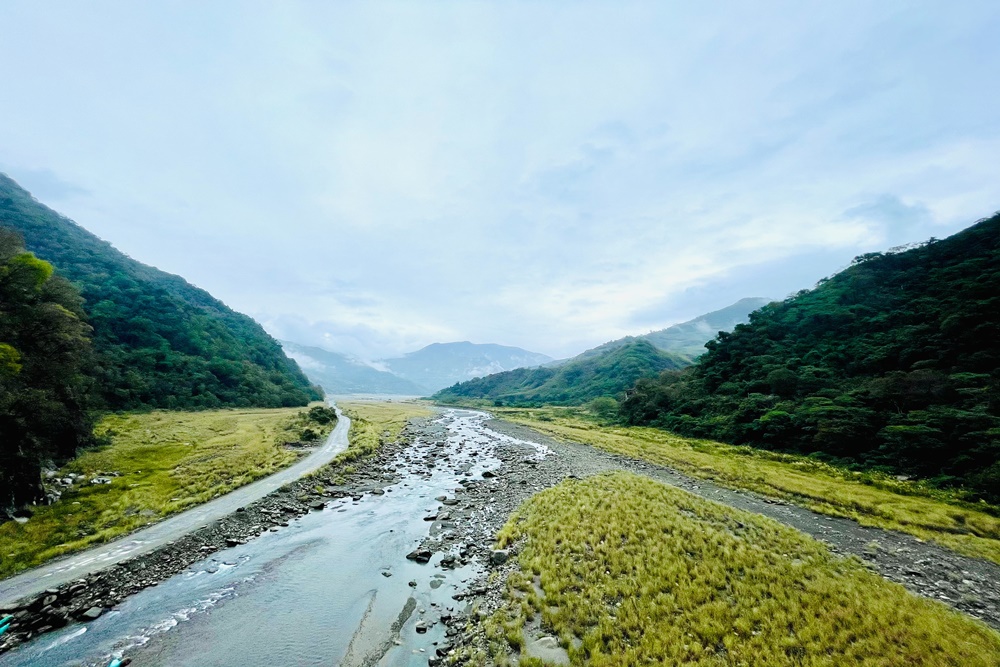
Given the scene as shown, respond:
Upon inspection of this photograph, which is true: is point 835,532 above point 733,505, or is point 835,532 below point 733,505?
below

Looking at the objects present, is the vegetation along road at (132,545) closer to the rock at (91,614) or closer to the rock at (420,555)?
the rock at (91,614)

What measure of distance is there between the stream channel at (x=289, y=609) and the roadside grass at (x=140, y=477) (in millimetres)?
6500

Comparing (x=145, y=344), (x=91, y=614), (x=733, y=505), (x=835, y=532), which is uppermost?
→ (x=145, y=344)

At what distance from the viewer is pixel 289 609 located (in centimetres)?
1317

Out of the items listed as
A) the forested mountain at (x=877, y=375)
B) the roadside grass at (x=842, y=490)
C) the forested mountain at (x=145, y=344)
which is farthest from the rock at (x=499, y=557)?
the forested mountain at (x=145, y=344)

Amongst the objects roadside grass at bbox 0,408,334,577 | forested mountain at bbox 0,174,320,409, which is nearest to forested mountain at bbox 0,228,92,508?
roadside grass at bbox 0,408,334,577

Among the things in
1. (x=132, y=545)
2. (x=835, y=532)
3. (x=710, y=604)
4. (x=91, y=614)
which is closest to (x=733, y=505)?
(x=835, y=532)

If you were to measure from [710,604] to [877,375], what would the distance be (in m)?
47.7

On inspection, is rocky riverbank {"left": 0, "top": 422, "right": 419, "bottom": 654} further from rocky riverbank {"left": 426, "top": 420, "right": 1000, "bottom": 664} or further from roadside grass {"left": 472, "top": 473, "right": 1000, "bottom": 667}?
roadside grass {"left": 472, "top": 473, "right": 1000, "bottom": 667}

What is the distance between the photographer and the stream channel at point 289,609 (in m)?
10.7

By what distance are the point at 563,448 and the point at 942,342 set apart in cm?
4342

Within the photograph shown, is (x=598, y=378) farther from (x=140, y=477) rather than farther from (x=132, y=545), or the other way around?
(x=132, y=545)

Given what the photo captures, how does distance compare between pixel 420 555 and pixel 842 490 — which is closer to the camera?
pixel 420 555

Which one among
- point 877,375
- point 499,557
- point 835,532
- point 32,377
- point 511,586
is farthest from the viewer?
point 877,375
